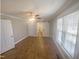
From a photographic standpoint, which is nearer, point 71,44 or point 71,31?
point 71,44

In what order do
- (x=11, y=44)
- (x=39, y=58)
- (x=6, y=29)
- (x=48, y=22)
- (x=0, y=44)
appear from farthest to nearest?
(x=48, y=22)
(x=11, y=44)
(x=6, y=29)
(x=0, y=44)
(x=39, y=58)

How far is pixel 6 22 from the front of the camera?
555 cm

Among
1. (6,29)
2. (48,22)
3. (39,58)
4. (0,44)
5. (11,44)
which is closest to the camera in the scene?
(39,58)

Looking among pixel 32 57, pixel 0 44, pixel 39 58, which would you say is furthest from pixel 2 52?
pixel 39 58

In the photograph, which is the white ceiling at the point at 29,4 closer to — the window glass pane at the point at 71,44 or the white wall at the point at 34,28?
the window glass pane at the point at 71,44

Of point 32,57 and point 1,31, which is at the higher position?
point 1,31

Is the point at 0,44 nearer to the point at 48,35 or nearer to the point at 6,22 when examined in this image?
the point at 6,22

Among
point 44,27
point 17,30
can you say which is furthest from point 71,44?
point 44,27

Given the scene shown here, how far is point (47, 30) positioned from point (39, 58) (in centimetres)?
814

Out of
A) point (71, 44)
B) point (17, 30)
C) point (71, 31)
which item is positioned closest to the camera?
point (71, 44)

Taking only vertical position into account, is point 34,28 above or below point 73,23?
below

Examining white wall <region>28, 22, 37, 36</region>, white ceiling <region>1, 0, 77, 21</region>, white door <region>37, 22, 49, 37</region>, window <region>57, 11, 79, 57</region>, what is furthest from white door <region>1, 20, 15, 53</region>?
white door <region>37, 22, 49, 37</region>

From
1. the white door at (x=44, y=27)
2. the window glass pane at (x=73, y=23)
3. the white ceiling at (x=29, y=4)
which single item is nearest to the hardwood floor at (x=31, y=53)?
the window glass pane at (x=73, y=23)

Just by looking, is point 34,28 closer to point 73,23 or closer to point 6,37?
point 6,37
